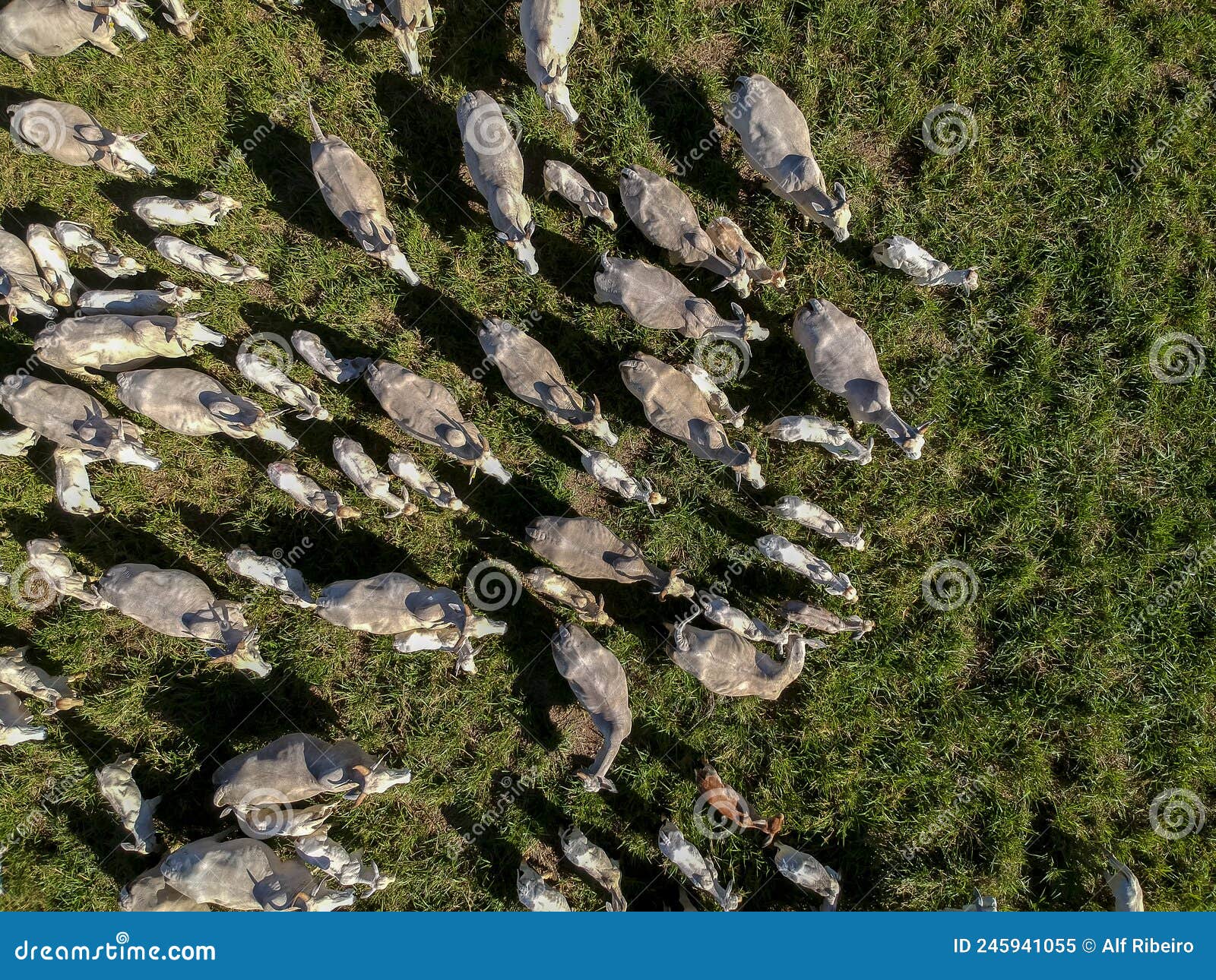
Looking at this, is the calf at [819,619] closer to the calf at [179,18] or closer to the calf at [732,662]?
the calf at [732,662]

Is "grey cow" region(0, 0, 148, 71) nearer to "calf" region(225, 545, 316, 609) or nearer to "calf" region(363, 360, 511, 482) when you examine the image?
"calf" region(363, 360, 511, 482)

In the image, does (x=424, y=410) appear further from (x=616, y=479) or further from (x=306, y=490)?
(x=616, y=479)

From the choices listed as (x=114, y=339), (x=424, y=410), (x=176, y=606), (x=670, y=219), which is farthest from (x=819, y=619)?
(x=114, y=339)

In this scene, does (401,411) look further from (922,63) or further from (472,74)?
(922,63)

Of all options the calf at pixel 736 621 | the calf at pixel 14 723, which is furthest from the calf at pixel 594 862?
the calf at pixel 14 723

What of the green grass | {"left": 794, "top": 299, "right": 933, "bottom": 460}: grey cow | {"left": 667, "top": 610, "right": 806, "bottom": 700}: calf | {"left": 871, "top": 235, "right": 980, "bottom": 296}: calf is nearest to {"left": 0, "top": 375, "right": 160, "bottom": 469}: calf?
the green grass

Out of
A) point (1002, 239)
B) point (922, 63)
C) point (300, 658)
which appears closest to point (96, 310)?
point (300, 658)
